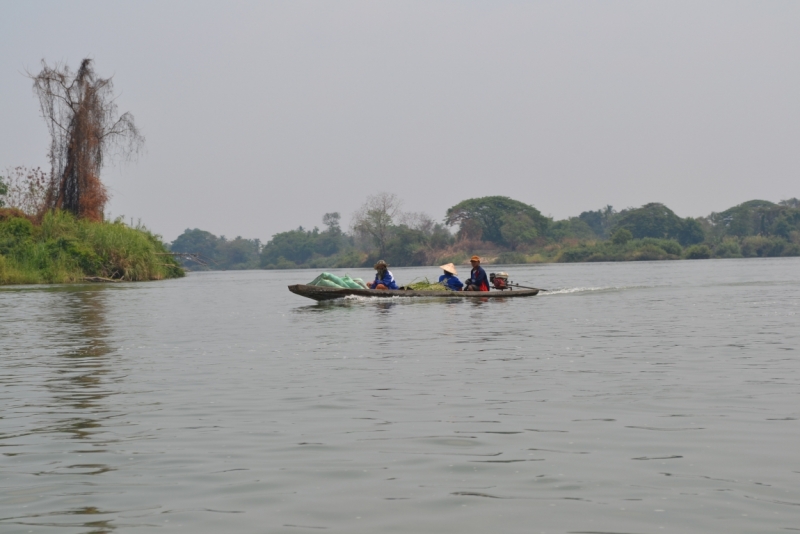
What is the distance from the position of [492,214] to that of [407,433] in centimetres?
9653

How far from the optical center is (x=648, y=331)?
1341 centimetres

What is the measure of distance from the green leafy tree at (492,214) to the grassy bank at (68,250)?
6544 centimetres

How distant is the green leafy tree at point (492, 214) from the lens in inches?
4001

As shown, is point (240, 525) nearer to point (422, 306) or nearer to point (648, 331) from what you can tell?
point (648, 331)

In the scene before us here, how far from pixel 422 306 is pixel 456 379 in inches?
449

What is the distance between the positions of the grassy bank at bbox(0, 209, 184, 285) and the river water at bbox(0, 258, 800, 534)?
21.8 metres

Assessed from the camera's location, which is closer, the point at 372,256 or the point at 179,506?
the point at 179,506

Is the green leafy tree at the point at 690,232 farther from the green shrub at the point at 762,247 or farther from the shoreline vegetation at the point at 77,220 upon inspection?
the shoreline vegetation at the point at 77,220

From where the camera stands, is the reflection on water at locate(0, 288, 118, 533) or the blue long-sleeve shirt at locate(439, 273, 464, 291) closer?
the reflection on water at locate(0, 288, 118, 533)

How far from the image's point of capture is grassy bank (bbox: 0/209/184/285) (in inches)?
1324

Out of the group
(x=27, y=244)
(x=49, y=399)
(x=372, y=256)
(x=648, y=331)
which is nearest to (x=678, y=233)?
(x=372, y=256)

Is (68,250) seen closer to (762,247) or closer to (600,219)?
(762,247)

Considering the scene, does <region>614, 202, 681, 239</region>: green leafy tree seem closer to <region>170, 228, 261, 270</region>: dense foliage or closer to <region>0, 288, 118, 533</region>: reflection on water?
<region>170, 228, 261, 270</region>: dense foliage

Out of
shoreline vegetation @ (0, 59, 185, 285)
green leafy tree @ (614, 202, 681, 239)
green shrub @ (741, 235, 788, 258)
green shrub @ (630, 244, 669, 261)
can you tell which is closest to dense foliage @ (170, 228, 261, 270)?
green leafy tree @ (614, 202, 681, 239)
